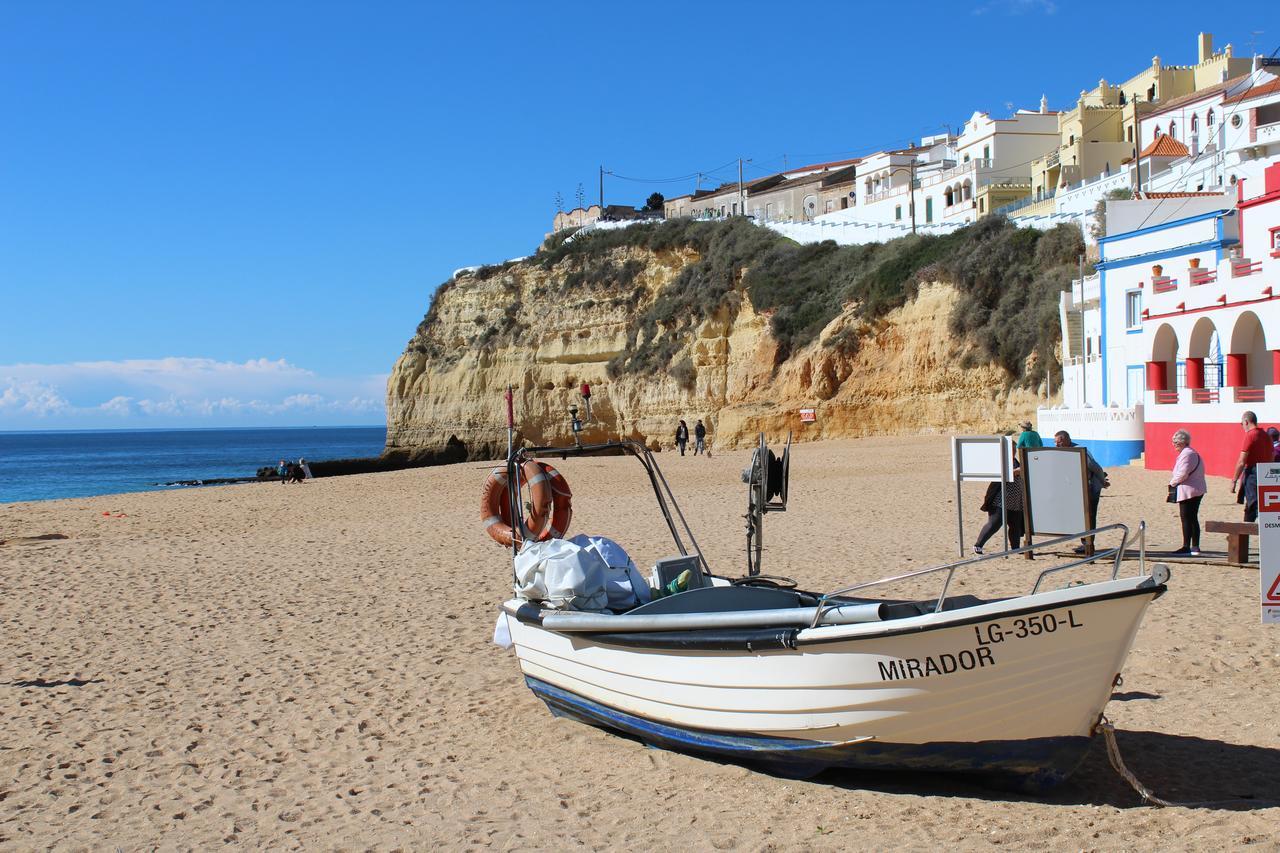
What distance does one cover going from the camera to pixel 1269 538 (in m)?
6.46

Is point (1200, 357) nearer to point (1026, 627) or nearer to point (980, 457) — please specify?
→ point (980, 457)

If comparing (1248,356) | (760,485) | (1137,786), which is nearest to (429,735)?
(760,485)

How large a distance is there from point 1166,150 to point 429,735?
41.3m

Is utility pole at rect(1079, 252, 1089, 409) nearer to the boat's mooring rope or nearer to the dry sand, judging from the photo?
the dry sand

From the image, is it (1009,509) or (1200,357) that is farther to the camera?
(1200,357)

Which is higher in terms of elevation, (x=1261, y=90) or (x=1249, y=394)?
(x=1261, y=90)

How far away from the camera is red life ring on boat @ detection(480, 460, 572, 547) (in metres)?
8.98

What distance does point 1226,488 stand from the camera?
18.4 meters

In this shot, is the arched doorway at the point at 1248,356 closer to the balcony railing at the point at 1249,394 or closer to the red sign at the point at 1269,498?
the balcony railing at the point at 1249,394

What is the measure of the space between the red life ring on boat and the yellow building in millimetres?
40031

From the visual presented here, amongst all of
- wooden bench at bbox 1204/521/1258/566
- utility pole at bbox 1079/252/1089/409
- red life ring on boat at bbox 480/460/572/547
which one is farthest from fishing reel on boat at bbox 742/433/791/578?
utility pole at bbox 1079/252/1089/409

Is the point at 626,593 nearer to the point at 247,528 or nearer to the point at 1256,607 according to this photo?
the point at 1256,607

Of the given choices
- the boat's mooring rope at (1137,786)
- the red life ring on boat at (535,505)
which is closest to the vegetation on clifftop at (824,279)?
the red life ring on boat at (535,505)

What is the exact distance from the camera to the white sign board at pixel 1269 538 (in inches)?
254
